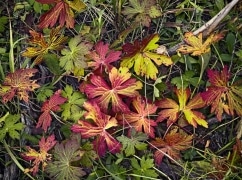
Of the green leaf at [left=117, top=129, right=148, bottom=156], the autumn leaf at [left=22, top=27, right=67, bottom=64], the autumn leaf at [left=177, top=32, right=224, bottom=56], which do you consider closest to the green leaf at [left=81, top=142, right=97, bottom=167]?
the green leaf at [left=117, top=129, right=148, bottom=156]

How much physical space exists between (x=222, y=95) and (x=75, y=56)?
24.7 inches

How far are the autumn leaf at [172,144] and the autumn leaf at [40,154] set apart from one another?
41 centimetres

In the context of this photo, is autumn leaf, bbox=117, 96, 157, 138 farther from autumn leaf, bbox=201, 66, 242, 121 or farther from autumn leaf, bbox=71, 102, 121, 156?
autumn leaf, bbox=201, 66, 242, 121

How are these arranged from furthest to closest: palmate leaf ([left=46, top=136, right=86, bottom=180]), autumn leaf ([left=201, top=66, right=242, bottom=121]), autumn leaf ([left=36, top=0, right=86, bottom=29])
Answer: autumn leaf ([left=36, top=0, right=86, bottom=29]) < autumn leaf ([left=201, top=66, right=242, bottom=121]) < palmate leaf ([left=46, top=136, right=86, bottom=180])

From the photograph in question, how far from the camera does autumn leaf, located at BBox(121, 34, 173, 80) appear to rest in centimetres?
192

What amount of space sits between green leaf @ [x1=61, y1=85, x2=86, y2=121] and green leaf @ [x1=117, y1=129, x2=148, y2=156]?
0.22 m

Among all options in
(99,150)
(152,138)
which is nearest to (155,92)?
(152,138)

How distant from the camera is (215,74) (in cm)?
193

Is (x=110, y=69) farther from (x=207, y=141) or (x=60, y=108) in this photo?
(x=207, y=141)

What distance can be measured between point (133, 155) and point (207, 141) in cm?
32

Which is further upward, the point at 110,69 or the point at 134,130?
the point at 110,69

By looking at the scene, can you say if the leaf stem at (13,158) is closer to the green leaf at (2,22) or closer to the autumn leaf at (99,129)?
the autumn leaf at (99,129)

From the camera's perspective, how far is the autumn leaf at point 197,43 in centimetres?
198

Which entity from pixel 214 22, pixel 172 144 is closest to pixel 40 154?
pixel 172 144
